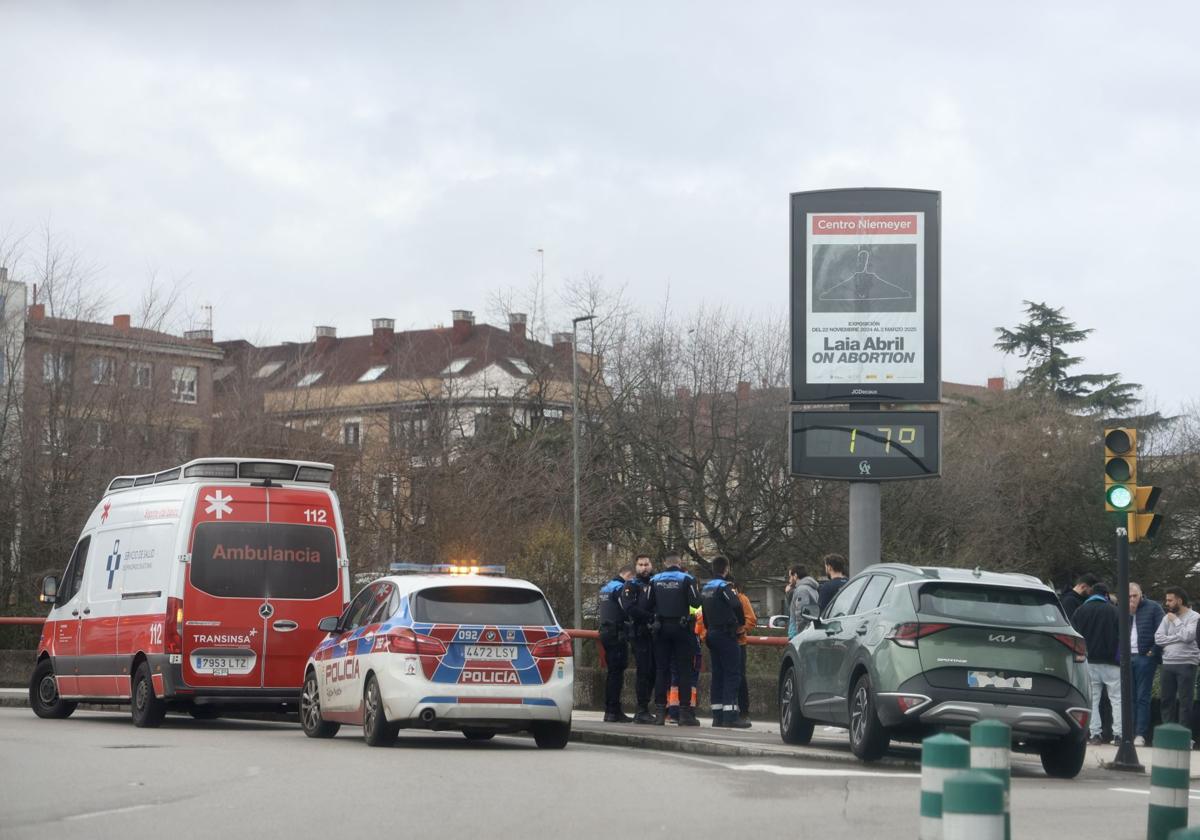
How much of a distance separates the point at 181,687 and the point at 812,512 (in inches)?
1783

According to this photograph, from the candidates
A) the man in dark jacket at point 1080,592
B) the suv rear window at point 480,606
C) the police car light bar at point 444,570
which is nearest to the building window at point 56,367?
the police car light bar at point 444,570

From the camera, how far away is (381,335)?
365ft

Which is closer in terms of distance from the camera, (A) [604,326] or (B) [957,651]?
(B) [957,651]

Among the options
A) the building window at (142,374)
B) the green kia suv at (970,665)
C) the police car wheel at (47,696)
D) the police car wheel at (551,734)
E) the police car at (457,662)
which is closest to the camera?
the green kia suv at (970,665)

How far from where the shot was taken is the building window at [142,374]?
45844mm

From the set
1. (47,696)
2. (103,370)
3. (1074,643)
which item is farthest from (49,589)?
(103,370)

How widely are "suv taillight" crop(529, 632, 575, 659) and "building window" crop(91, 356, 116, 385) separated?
30167 millimetres

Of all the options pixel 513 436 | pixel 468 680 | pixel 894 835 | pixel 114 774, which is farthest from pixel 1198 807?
pixel 513 436

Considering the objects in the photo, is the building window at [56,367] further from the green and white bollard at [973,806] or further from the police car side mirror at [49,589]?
the green and white bollard at [973,806]

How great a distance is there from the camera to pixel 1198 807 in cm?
1276

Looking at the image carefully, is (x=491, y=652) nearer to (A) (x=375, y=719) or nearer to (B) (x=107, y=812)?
(A) (x=375, y=719)

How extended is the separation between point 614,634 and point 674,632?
2.80ft

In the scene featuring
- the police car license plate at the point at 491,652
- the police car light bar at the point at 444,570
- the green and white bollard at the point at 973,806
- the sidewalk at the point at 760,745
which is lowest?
the sidewalk at the point at 760,745

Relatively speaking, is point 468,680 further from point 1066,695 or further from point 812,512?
point 812,512
